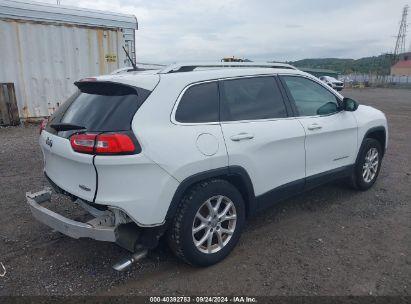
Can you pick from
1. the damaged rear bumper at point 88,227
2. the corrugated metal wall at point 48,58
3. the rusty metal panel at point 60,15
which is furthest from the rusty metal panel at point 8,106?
the damaged rear bumper at point 88,227

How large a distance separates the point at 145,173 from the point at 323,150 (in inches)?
90.8

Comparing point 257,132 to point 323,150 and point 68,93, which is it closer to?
point 323,150

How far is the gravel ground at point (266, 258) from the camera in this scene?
2.90 m

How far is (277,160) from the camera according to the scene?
11.6ft

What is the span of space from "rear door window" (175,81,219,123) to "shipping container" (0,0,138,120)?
7.88m

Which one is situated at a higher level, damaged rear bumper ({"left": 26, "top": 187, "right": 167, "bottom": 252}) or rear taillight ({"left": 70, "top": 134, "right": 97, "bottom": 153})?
rear taillight ({"left": 70, "top": 134, "right": 97, "bottom": 153})

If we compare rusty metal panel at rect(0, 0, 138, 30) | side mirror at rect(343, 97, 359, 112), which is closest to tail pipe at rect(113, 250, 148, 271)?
side mirror at rect(343, 97, 359, 112)

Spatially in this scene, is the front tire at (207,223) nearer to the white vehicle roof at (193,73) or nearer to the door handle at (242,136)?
the door handle at (242,136)

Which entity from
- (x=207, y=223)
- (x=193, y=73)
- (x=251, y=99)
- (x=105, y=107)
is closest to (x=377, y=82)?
(x=251, y=99)

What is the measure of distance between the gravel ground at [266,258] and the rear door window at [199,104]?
4.34 feet

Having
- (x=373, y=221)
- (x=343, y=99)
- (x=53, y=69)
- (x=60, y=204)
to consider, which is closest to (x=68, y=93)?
(x=53, y=69)

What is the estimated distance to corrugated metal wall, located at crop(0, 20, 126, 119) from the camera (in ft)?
29.9

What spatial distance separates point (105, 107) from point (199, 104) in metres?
0.78

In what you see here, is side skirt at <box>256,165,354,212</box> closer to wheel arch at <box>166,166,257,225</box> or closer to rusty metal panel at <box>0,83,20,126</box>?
wheel arch at <box>166,166,257,225</box>
